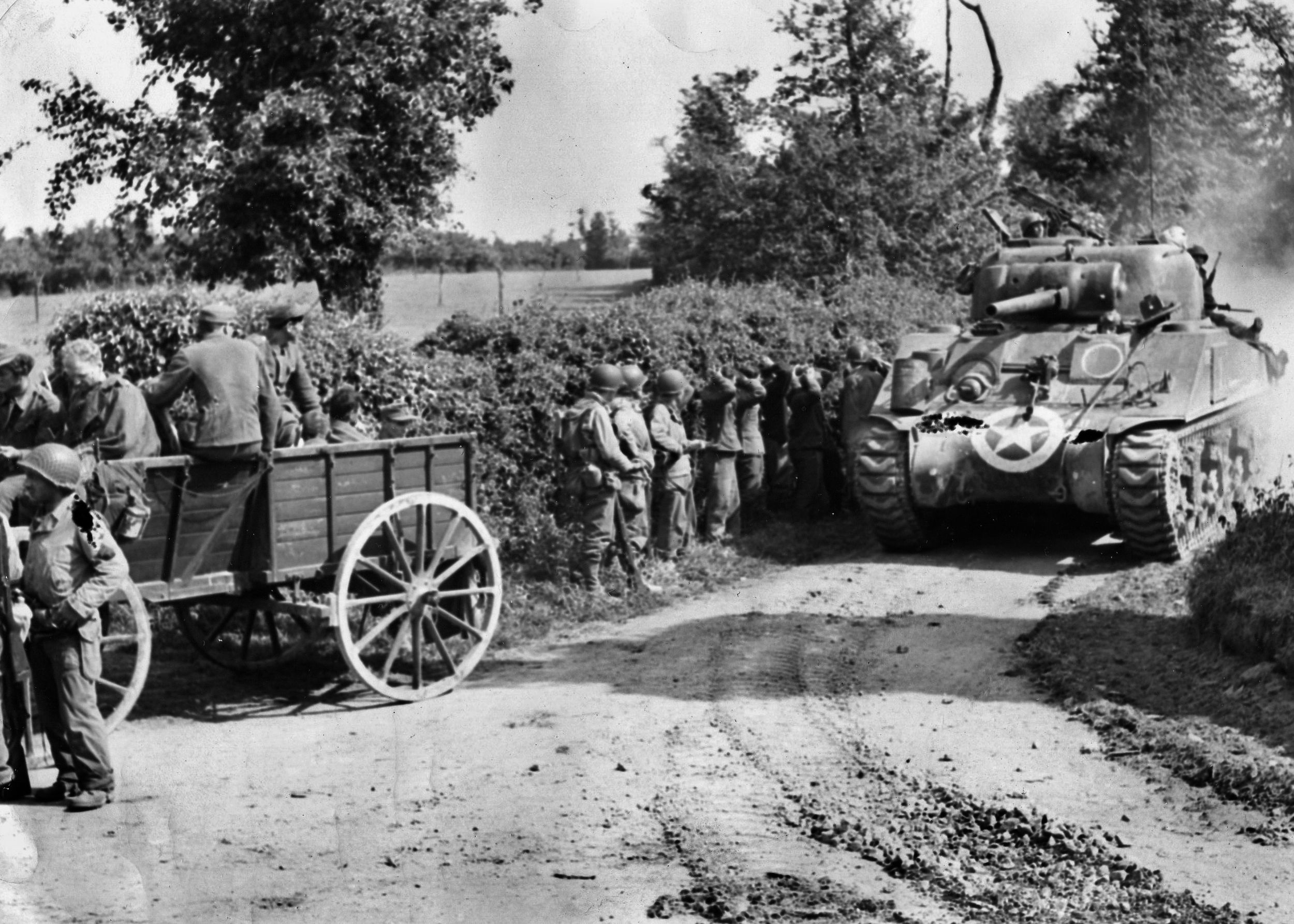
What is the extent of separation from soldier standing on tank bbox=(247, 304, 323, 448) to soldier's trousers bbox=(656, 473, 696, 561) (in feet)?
11.8

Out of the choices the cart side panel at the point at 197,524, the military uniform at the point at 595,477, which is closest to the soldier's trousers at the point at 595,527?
the military uniform at the point at 595,477

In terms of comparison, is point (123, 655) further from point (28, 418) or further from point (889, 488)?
point (889, 488)

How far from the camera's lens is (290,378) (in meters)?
10.6

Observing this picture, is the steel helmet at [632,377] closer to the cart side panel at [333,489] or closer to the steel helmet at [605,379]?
the steel helmet at [605,379]

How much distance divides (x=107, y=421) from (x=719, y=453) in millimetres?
6983

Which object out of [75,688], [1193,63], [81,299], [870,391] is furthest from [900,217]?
[75,688]

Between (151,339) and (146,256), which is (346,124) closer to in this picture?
(151,339)

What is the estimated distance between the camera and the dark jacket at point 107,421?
332 inches

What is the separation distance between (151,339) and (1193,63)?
2412 cm

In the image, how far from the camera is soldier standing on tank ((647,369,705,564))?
13.4 meters

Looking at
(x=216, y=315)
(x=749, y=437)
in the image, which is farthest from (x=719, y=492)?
(x=216, y=315)

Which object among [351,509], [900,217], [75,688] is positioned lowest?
[75,688]

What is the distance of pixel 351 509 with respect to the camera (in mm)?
9008

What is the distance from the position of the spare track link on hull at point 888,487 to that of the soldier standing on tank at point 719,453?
1.10 meters
